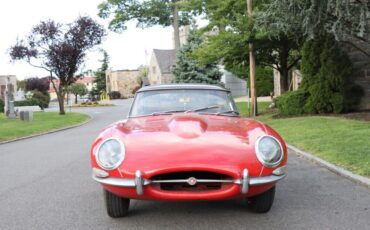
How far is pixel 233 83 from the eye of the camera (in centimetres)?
5303

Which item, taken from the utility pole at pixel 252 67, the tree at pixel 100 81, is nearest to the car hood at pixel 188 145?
the utility pole at pixel 252 67

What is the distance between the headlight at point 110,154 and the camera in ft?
15.3

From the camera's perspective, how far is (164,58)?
7675 centimetres

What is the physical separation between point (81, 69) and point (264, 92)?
16.3 m

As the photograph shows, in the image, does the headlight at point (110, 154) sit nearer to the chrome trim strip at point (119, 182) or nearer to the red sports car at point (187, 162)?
the red sports car at point (187, 162)

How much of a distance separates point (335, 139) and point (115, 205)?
675cm

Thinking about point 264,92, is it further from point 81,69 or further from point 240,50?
point 240,50

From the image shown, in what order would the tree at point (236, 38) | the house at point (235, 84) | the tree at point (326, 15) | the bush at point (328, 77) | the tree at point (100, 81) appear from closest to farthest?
the tree at point (326, 15), the bush at point (328, 77), the tree at point (236, 38), the house at point (235, 84), the tree at point (100, 81)

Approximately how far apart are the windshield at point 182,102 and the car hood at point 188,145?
0.77 metres

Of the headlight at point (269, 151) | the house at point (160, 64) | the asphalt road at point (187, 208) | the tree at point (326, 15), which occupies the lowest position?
the asphalt road at point (187, 208)

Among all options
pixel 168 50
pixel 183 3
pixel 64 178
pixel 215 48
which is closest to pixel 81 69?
pixel 183 3

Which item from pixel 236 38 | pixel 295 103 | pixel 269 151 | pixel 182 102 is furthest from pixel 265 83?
pixel 269 151

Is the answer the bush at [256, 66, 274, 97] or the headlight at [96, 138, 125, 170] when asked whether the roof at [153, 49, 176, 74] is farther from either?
the headlight at [96, 138, 125, 170]

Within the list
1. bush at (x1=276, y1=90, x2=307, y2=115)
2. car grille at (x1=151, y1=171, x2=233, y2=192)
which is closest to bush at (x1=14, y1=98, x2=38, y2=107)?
bush at (x1=276, y1=90, x2=307, y2=115)
